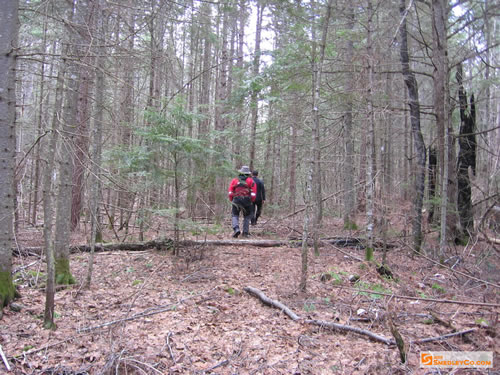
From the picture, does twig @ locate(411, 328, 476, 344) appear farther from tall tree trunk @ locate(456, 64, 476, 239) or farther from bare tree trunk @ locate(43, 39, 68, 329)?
tall tree trunk @ locate(456, 64, 476, 239)

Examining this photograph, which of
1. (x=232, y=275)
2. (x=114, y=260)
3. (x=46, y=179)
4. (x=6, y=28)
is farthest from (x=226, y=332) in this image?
(x=6, y=28)

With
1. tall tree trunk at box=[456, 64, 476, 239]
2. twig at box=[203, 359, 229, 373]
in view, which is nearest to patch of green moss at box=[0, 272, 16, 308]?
twig at box=[203, 359, 229, 373]

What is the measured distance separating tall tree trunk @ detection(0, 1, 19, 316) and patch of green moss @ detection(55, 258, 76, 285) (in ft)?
3.89

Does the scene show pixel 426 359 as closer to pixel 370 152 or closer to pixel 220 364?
pixel 220 364

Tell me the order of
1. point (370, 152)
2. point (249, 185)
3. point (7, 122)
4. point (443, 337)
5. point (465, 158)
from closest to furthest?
point (443, 337) → point (7, 122) → point (370, 152) → point (249, 185) → point (465, 158)

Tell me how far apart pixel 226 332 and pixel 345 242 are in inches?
213

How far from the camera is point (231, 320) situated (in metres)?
4.61

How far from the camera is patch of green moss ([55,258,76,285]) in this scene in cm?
538

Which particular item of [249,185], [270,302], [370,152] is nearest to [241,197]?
[249,185]

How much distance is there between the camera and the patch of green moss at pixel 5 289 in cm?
416

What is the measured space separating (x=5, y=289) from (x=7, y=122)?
2.24 m

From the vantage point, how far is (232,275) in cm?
647

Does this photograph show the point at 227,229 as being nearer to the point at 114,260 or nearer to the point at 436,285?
the point at 114,260

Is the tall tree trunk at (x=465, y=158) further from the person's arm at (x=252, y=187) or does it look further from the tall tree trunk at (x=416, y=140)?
the person's arm at (x=252, y=187)
